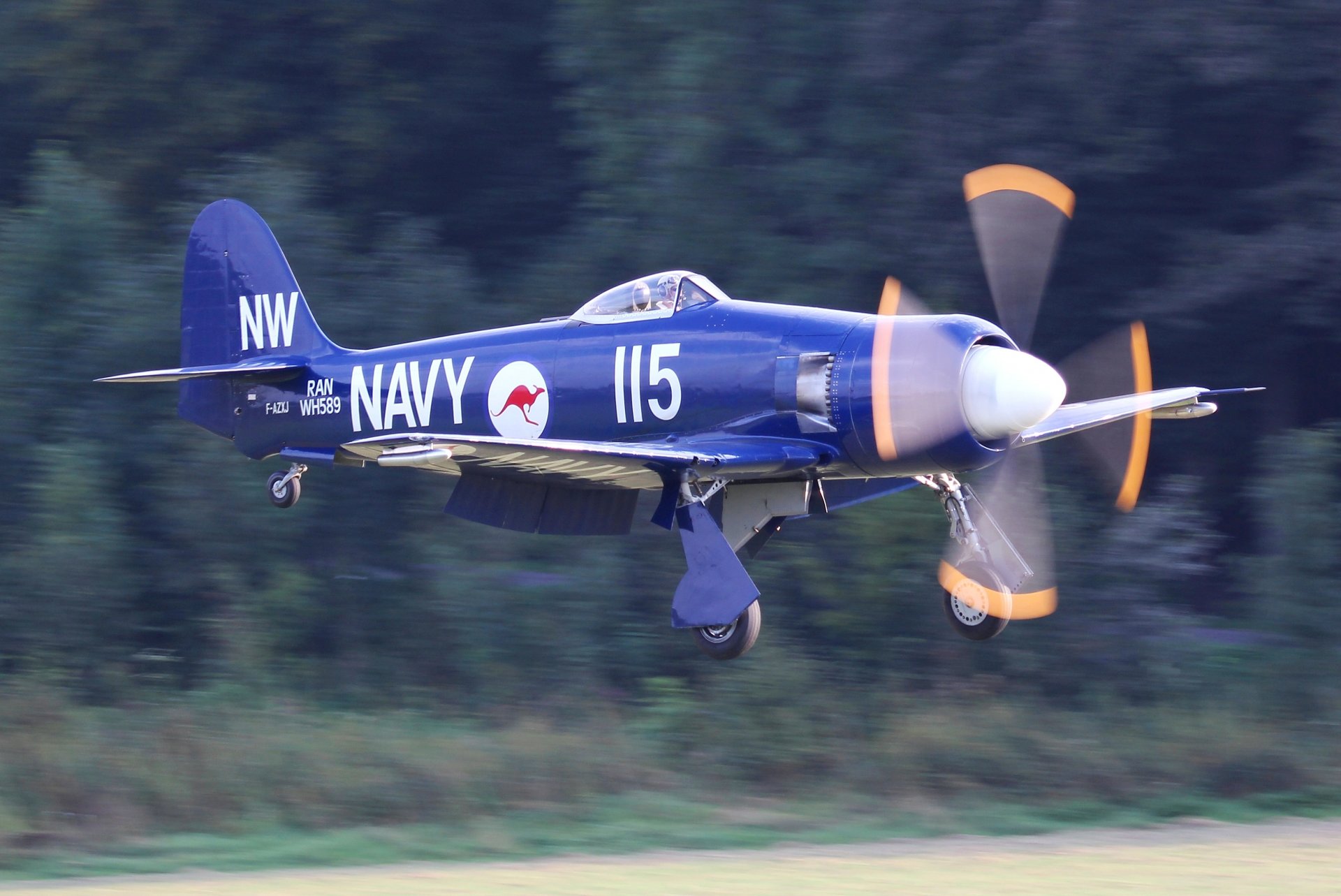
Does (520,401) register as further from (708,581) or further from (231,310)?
(231,310)

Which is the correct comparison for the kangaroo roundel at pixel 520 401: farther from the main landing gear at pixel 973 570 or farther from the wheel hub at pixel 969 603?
the wheel hub at pixel 969 603

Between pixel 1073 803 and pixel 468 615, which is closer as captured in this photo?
pixel 1073 803

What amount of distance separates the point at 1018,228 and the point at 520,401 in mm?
3359

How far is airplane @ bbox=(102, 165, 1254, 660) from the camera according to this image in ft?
27.5

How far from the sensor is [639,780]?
35.5ft

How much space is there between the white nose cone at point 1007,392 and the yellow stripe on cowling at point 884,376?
17.7 inches

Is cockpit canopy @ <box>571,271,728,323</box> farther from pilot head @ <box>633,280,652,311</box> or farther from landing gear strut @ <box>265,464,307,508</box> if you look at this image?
landing gear strut @ <box>265,464,307,508</box>

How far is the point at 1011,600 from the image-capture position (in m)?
9.23

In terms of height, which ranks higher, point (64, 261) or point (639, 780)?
point (64, 261)

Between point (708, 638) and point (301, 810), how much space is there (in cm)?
335

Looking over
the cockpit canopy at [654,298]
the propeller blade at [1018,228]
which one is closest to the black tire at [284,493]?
the cockpit canopy at [654,298]

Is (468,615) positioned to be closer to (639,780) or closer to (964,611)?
(639,780)

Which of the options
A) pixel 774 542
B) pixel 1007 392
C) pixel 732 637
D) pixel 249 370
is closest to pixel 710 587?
pixel 732 637

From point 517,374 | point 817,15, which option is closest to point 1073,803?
point 517,374
